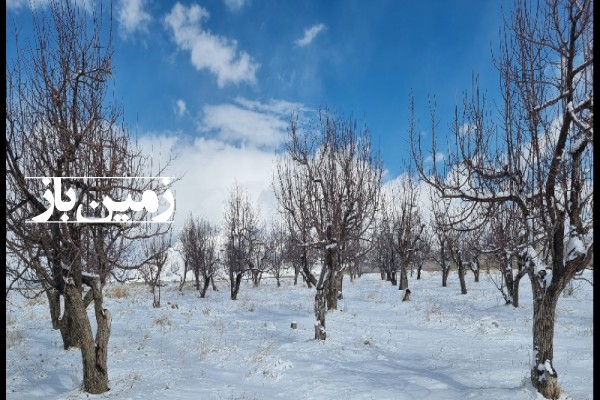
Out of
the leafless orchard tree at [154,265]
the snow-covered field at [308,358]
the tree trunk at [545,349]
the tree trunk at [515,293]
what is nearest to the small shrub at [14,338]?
the snow-covered field at [308,358]

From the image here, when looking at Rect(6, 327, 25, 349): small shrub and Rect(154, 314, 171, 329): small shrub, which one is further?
Rect(154, 314, 171, 329): small shrub

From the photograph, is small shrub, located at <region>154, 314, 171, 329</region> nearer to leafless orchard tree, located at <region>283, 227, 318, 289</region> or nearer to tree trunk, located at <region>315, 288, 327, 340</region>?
leafless orchard tree, located at <region>283, 227, 318, 289</region>

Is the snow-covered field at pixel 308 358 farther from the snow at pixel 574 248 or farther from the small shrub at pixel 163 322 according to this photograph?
the snow at pixel 574 248

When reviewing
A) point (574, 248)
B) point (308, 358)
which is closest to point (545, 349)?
point (574, 248)

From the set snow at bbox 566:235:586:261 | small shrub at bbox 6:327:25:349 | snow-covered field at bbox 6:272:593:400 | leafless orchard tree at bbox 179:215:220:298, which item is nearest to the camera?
snow at bbox 566:235:586:261

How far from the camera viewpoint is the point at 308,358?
930 centimetres

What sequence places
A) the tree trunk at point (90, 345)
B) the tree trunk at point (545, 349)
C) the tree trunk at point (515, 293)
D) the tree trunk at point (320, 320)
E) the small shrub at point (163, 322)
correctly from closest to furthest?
the tree trunk at point (545, 349), the tree trunk at point (90, 345), the tree trunk at point (320, 320), the small shrub at point (163, 322), the tree trunk at point (515, 293)

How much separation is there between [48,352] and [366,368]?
7763 millimetres

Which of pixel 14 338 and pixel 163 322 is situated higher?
pixel 14 338

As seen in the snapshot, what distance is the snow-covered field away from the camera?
23.0 ft

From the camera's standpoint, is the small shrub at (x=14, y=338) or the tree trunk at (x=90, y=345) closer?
the tree trunk at (x=90, y=345)

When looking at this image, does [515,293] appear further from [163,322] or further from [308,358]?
[163,322]

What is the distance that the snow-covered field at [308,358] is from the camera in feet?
23.0

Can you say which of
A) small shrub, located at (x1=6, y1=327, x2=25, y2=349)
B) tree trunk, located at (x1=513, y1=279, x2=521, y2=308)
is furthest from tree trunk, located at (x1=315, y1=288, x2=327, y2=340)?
tree trunk, located at (x1=513, y1=279, x2=521, y2=308)
